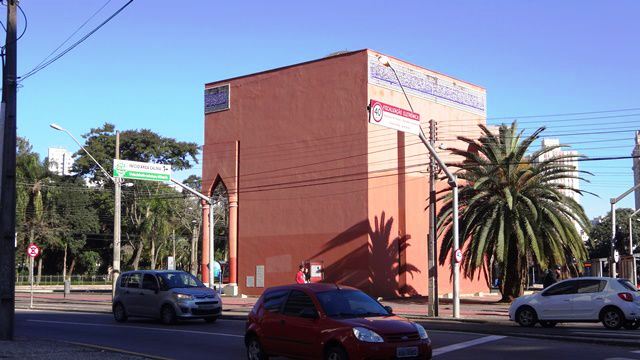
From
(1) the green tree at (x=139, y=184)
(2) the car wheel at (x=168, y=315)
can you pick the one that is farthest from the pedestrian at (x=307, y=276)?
(1) the green tree at (x=139, y=184)

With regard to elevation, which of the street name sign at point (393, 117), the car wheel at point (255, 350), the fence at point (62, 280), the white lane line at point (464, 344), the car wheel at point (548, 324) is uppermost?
the street name sign at point (393, 117)

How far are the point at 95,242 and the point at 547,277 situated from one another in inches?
2536

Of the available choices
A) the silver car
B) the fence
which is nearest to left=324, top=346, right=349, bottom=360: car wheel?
the silver car

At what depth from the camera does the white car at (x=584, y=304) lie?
18.9 metres

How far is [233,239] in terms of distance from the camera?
41156mm

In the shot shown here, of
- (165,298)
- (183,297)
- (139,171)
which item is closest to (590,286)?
(183,297)

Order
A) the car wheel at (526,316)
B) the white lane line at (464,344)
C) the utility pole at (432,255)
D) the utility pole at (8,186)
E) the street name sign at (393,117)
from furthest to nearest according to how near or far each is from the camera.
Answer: the utility pole at (432,255) → the street name sign at (393,117) → the car wheel at (526,316) → the utility pole at (8,186) → the white lane line at (464,344)

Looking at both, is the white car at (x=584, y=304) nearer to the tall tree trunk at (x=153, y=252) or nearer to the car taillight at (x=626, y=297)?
the car taillight at (x=626, y=297)

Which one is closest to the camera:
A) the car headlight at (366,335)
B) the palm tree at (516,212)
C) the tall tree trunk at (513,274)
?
the car headlight at (366,335)

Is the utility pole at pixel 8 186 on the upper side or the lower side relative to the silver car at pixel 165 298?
upper

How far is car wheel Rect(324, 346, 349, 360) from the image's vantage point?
396 inches

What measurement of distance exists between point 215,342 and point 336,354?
6.41m

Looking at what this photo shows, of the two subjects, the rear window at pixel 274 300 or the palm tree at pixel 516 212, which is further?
the palm tree at pixel 516 212

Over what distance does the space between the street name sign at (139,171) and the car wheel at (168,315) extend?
1039 cm
